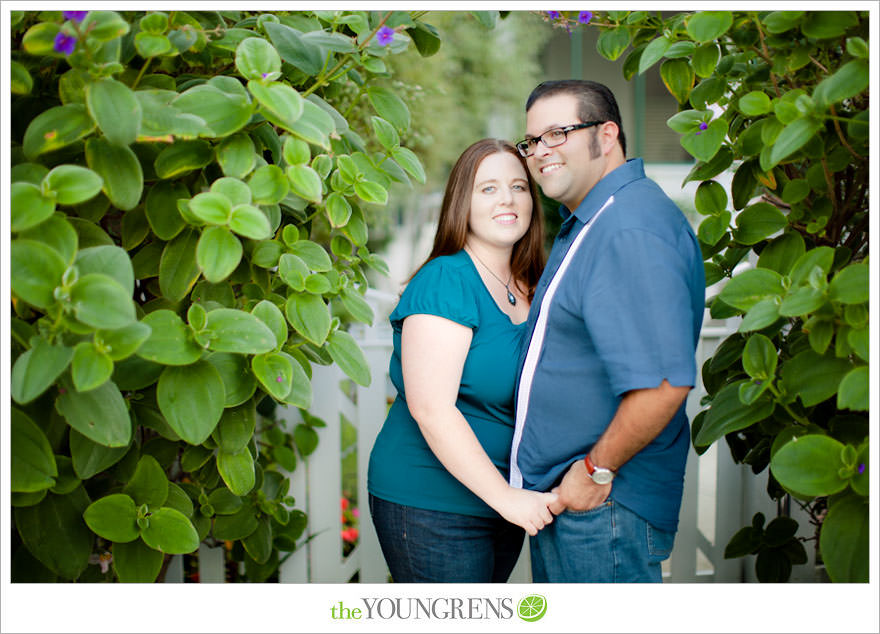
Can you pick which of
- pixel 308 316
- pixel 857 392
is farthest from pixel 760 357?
pixel 308 316

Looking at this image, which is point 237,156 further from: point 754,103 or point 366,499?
point 366,499

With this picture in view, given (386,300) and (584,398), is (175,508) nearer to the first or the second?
(584,398)

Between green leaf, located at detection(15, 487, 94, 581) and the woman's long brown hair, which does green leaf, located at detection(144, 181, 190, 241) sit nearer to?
green leaf, located at detection(15, 487, 94, 581)

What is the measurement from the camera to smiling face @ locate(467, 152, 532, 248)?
174 centimetres

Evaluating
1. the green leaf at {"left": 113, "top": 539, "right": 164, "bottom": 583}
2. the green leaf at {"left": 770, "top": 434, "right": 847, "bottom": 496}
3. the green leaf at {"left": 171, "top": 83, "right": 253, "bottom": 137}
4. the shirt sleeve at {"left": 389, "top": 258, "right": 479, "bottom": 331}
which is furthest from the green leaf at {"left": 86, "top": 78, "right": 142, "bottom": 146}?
the green leaf at {"left": 770, "top": 434, "right": 847, "bottom": 496}

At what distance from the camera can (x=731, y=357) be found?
4.81 feet

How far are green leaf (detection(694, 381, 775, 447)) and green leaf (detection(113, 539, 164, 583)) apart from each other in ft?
3.29

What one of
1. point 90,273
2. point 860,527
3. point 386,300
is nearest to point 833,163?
point 860,527

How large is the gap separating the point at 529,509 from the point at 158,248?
2.97ft

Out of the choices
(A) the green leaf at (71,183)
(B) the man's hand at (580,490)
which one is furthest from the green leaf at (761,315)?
(A) the green leaf at (71,183)

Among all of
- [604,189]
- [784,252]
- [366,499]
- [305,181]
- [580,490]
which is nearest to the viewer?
[305,181]

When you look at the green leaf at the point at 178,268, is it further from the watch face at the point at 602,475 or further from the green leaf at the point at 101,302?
the watch face at the point at 602,475

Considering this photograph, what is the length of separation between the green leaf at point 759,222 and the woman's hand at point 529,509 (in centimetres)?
66

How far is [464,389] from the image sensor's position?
1.61 metres
